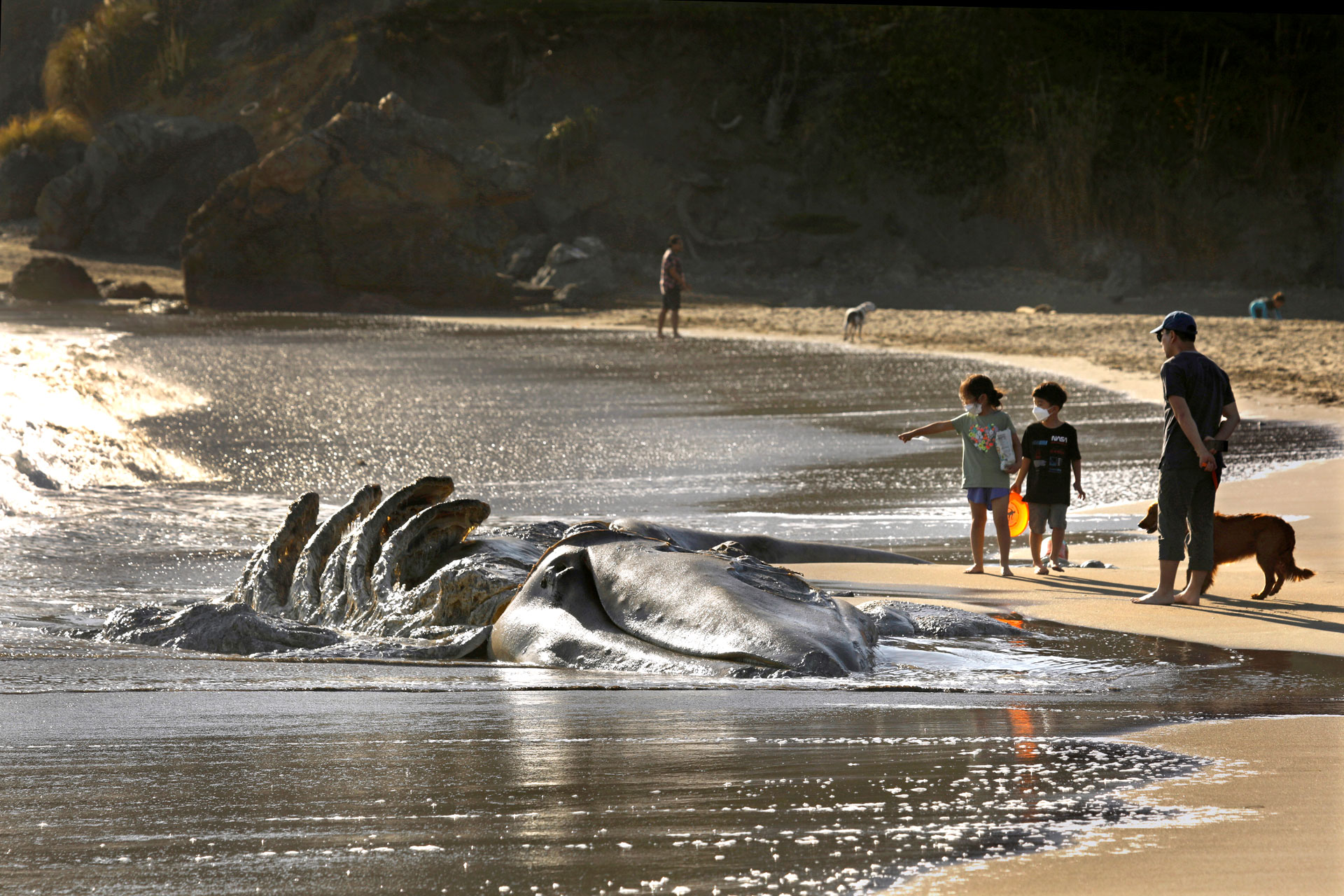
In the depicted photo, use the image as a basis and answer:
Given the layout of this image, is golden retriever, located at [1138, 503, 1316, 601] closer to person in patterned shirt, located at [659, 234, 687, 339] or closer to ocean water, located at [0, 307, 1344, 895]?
ocean water, located at [0, 307, 1344, 895]

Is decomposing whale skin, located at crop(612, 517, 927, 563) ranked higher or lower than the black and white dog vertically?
lower

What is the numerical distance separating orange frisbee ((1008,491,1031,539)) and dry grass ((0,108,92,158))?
31.2 metres

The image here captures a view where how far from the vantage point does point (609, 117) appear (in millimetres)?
35000

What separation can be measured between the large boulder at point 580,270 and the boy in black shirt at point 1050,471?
20378 mm

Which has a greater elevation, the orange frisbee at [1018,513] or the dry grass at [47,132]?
the dry grass at [47,132]

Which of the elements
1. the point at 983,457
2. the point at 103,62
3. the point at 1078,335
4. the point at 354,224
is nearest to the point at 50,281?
the point at 354,224

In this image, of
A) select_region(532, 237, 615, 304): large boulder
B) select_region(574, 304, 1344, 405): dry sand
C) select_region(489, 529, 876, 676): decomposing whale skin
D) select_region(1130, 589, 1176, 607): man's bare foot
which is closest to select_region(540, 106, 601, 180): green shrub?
select_region(532, 237, 615, 304): large boulder

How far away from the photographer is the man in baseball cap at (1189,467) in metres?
5.47

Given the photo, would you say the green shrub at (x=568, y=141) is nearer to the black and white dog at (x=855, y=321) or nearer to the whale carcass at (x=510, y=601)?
the black and white dog at (x=855, y=321)

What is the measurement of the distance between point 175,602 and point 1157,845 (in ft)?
14.5

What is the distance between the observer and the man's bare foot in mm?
5441

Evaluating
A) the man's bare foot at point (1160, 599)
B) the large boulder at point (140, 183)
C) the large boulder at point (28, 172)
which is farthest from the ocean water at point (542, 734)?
the large boulder at point (28, 172)

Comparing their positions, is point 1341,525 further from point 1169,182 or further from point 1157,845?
point 1169,182

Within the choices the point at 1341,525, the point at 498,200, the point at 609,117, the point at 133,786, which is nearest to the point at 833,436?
the point at 1341,525
